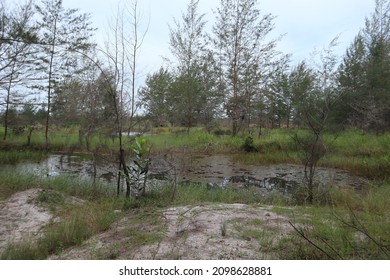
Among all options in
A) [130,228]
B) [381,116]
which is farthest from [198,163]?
[381,116]

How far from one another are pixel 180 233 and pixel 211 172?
16.7 ft

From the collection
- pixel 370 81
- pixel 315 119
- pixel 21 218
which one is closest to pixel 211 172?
pixel 315 119

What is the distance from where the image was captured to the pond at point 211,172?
6402mm

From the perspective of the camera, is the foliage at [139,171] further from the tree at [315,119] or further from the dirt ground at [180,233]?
the tree at [315,119]

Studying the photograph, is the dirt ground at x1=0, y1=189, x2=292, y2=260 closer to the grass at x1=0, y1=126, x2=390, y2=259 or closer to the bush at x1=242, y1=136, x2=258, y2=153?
the grass at x1=0, y1=126, x2=390, y2=259

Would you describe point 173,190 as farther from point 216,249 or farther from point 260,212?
point 216,249

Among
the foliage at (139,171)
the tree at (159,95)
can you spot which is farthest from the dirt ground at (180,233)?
the tree at (159,95)

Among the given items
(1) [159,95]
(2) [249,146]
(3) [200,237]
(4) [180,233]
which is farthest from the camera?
(1) [159,95]

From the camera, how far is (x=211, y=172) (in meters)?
7.94

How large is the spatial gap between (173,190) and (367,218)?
2.89 meters

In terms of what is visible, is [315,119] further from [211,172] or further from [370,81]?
[370,81]

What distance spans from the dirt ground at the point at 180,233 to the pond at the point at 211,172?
2.16 metres

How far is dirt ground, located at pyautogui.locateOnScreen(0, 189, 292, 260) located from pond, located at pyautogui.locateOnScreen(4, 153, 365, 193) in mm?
2156

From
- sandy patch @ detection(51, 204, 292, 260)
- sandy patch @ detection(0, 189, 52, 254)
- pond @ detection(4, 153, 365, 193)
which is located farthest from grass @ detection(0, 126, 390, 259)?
pond @ detection(4, 153, 365, 193)
